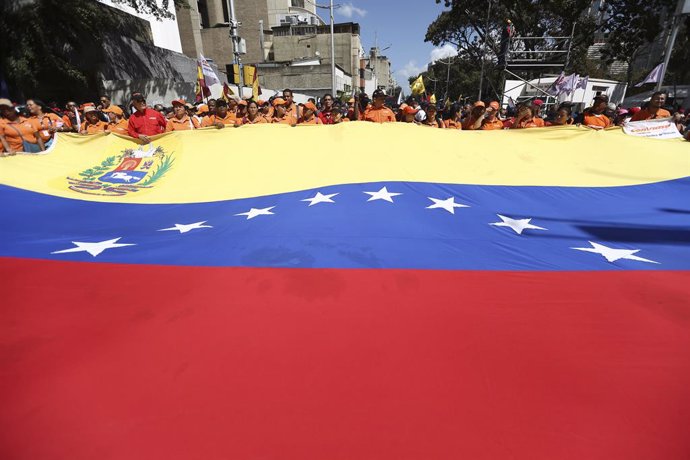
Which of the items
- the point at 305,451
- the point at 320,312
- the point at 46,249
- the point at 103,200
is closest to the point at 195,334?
the point at 320,312

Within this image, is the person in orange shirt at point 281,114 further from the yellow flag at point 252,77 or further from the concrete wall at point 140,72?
the concrete wall at point 140,72

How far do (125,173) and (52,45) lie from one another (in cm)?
1411

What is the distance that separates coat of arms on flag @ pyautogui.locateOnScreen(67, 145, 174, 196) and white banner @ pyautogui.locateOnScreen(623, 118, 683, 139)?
726 cm

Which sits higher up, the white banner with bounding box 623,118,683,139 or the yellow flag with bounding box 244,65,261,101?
the yellow flag with bounding box 244,65,261,101

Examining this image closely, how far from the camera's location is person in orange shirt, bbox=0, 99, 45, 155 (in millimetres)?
6367

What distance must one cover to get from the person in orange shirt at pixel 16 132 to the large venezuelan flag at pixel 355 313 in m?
2.03

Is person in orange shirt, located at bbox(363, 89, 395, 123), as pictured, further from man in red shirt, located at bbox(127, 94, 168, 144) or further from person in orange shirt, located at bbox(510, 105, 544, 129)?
man in red shirt, located at bbox(127, 94, 168, 144)

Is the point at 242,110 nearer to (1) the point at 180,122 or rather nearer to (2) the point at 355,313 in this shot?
(1) the point at 180,122

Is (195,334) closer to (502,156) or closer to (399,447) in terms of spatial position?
(399,447)

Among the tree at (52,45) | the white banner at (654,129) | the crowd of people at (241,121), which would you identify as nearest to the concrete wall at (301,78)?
the tree at (52,45)

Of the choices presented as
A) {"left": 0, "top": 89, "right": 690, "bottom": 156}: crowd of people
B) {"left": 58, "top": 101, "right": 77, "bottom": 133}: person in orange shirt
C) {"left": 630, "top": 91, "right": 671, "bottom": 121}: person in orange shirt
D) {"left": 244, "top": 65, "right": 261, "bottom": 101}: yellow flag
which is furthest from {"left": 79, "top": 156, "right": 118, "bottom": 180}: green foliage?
{"left": 244, "top": 65, "right": 261, "bottom": 101}: yellow flag

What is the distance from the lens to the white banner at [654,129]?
19.2 ft

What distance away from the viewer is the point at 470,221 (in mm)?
3908

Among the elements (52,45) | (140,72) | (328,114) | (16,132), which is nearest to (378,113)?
(328,114)
